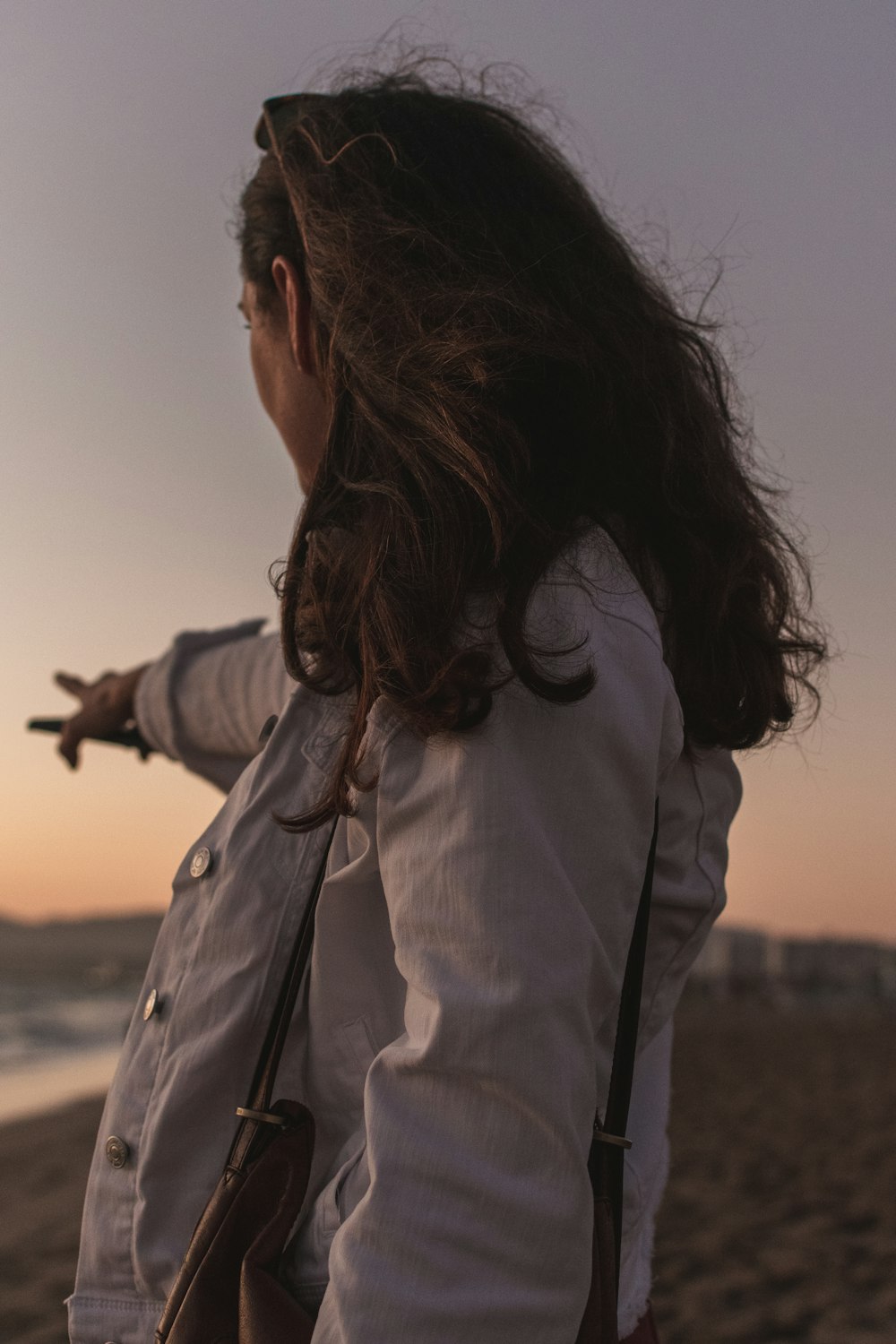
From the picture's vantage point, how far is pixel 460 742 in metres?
0.93

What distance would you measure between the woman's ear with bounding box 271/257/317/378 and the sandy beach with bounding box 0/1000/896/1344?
4.52m

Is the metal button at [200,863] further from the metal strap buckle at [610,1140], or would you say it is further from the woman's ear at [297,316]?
the woman's ear at [297,316]

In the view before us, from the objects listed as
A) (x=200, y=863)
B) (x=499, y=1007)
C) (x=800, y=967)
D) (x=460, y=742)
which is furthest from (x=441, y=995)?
(x=800, y=967)

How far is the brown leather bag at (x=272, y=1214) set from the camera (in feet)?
3.06

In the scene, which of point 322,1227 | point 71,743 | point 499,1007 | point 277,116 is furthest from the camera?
point 71,743

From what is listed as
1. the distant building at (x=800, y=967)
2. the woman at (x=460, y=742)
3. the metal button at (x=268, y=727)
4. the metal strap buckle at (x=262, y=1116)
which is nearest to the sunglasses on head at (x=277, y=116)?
the woman at (x=460, y=742)

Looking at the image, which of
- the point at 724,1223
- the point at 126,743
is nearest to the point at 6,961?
the point at 724,1223

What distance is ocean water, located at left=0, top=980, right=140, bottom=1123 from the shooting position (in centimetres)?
1388

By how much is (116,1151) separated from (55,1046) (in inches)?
792

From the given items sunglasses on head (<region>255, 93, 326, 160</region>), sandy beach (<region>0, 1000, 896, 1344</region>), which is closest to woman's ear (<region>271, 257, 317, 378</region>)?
sunglasses on head (<region>255, 93, 326, 160</region>)

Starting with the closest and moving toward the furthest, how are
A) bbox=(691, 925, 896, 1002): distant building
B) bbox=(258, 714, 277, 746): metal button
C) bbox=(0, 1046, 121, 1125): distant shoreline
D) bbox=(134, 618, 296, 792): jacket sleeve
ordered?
bbox=(258, 714, 277, 746): metal button
bbox=(134, 618, 296, 792): jacket sleeve
bbox=(0, 1046, 121, 1125): distant shoreline
bbox=(691, 925, 896, 1002): distant building

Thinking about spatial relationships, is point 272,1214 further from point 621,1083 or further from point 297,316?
point 297,316

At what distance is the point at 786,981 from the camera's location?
4591cm

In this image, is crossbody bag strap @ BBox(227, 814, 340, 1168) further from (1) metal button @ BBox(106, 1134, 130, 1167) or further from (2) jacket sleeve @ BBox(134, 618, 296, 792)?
Result: (2) jacket sleeve @ BBox(134, 618, 296, 792)
